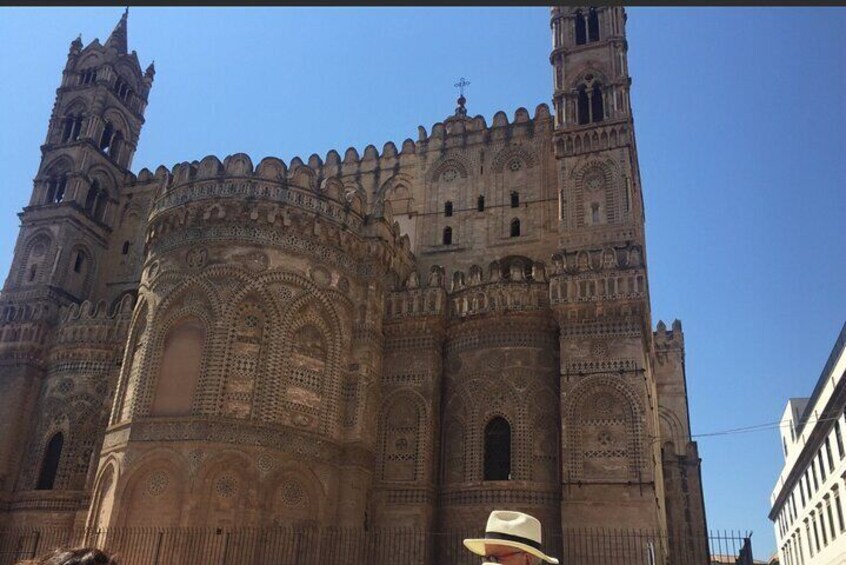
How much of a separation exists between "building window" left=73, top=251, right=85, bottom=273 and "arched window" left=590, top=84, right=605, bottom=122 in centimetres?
2113

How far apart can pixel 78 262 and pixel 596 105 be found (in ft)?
70.6

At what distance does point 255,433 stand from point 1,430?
12123mm

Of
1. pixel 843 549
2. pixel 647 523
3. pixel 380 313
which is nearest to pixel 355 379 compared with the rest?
pixel 380 313

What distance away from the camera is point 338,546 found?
65.0 ft

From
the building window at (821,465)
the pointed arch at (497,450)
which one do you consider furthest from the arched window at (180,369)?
the building window at (821,465)

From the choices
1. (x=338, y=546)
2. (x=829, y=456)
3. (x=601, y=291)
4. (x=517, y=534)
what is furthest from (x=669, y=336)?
(x=517, y=534)

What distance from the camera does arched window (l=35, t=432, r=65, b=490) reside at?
81.5 feet

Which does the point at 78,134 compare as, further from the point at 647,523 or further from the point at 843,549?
the point at 843,549

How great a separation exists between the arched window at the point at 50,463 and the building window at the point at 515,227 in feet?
56.5

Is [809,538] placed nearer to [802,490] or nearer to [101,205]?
[802,490]

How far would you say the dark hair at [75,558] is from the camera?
2656 millimetres

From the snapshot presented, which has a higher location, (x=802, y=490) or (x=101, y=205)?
(x=101, y=205)

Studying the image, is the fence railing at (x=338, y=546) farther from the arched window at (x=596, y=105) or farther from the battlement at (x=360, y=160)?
the arched window at (x=596, y=105)

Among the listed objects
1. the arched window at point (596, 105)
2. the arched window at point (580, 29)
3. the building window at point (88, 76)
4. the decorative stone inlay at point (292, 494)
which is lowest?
the decorative stone inlay at point (292, 494)
